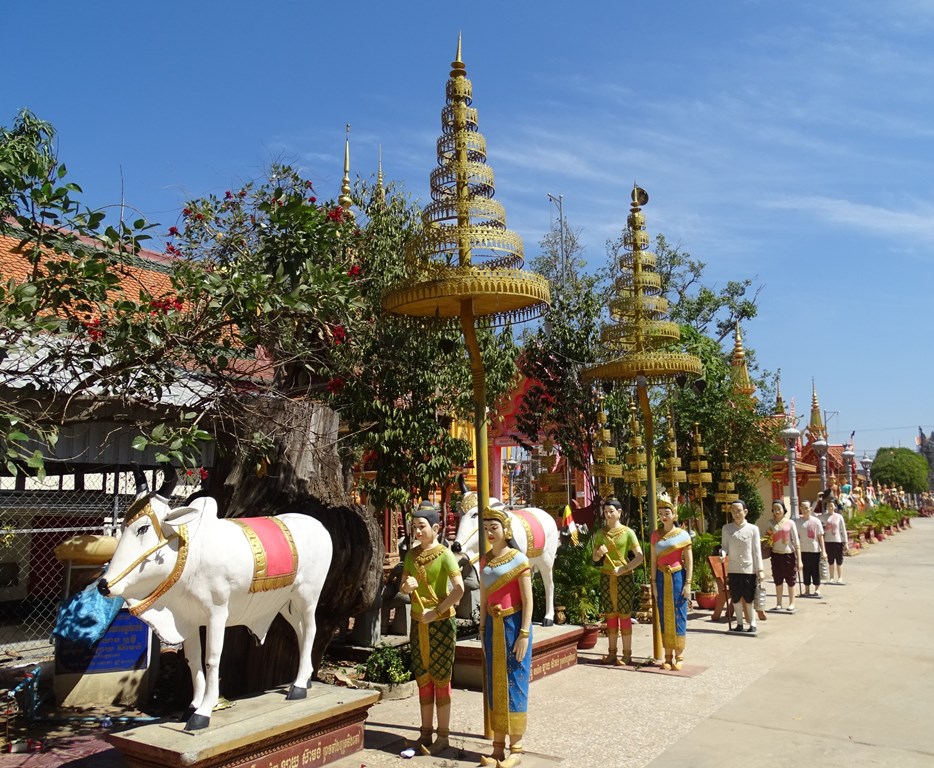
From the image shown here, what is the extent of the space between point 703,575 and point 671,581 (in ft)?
16.1

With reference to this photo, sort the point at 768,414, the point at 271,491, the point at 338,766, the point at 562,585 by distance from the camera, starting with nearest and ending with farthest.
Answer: the point at 338,766, the point at 271,491, the point at 562,585, the point at 768,414

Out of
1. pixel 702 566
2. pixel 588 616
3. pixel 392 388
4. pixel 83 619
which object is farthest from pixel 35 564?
pixel 702 566

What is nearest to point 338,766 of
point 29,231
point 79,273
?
point 79,273

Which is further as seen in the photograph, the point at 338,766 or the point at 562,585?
the point at 562,585

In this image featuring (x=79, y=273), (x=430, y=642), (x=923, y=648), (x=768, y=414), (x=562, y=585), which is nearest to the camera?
(x=79, y=273)

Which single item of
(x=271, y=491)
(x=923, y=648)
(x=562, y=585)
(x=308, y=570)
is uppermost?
(x=271, y=491)

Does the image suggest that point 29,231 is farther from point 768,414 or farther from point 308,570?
point 768,414

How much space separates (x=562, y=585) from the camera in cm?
1036

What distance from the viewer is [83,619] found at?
22.5 ft

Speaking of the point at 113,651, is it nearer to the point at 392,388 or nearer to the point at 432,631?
the point at 432,631

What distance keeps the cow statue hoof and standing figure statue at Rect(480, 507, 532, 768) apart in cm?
191

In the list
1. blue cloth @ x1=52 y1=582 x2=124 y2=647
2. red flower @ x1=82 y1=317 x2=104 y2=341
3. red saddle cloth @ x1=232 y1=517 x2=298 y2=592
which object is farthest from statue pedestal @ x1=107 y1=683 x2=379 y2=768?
red flower @ x1=82 y1=317 x2=104 y2=341

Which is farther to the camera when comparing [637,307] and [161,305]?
[637,307]

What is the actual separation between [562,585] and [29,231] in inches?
300
